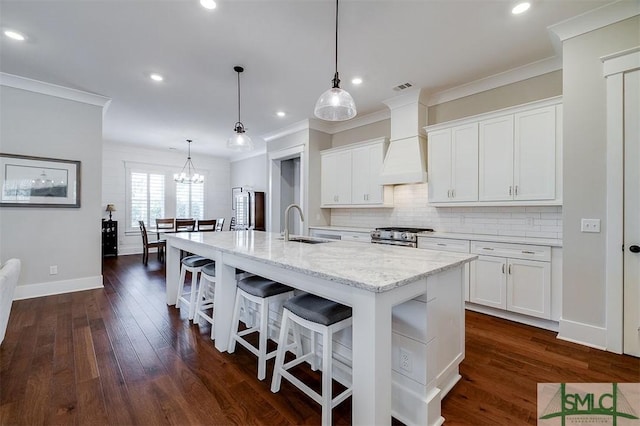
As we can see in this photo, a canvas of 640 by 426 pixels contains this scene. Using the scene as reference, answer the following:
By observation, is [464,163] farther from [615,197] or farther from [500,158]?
[615,197]

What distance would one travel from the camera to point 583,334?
8.41 feet

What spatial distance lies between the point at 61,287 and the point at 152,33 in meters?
3.63

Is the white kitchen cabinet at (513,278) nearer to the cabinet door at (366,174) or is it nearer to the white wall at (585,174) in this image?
the white wall at (585,174)

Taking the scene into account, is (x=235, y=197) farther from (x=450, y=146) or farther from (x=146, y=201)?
(x=450, y=146)

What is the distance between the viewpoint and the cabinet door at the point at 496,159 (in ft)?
10.7

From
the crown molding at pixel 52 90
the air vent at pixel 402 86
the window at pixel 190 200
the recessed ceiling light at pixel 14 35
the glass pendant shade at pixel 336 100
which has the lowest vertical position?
the window at pixel 190 200

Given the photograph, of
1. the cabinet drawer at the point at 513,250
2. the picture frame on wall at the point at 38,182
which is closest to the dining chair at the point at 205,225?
the picture frame on wall at the point at 38,182

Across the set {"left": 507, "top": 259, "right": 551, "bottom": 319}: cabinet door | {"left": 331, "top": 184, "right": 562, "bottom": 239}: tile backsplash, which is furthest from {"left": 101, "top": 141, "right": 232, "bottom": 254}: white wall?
{"left": 507, "top": 259, "right": 551, "bottom": 319}: cabinet door

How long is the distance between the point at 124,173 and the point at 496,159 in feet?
26.6

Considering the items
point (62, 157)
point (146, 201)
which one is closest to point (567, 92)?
point (62, 157)

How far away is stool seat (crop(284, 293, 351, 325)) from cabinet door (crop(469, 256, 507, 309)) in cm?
225

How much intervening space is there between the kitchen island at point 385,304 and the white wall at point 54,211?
3.19 metres

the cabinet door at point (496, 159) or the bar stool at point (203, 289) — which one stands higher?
the cabinet door at point (496, 159)

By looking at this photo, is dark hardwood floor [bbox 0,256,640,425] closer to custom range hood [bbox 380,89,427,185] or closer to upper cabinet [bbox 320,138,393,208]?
custom range hood [bbox 380,89,427,185]
